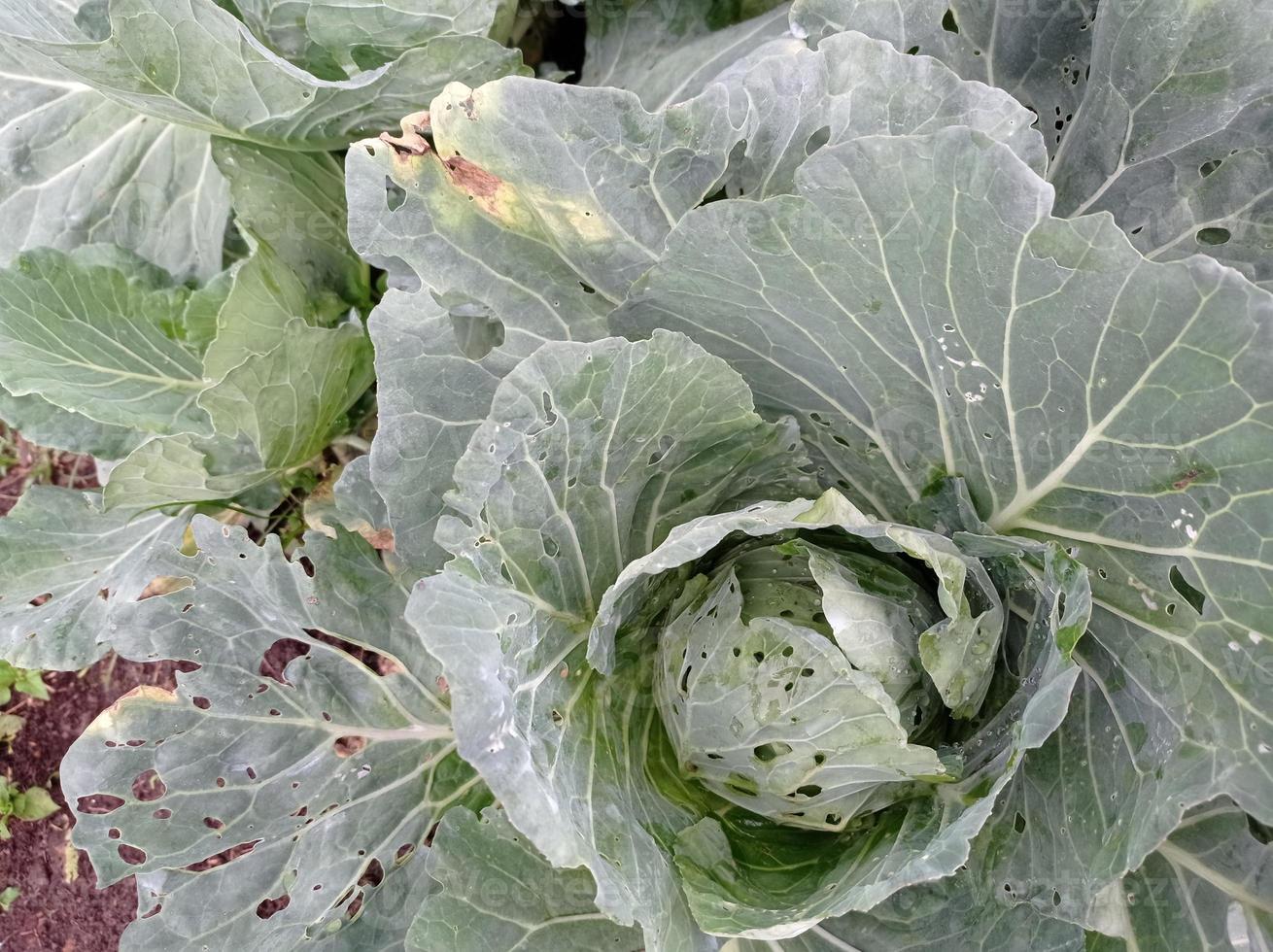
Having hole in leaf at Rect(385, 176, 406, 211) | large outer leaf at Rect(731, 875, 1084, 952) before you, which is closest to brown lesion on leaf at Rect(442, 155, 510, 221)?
hole in leaf at Rect(385, 176, 406, 211)

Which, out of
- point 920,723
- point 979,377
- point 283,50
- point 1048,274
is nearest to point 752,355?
point 979,377

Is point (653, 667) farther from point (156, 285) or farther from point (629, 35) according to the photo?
point (156, 285)

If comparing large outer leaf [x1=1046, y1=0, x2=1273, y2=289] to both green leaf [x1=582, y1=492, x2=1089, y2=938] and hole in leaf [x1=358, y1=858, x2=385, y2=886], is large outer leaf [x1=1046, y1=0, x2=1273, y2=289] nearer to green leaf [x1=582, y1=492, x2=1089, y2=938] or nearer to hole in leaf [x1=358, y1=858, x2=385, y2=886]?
green leaf [x1=582, y1=492, x2=1089, y2=938]

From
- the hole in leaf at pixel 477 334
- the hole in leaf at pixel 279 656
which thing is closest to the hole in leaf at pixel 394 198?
the hole in leaf at pixel 477 334

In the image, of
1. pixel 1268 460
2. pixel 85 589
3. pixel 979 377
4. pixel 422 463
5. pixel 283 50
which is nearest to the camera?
pixel 1268 460

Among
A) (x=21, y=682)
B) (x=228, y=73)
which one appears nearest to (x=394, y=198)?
(x=228, y=73)

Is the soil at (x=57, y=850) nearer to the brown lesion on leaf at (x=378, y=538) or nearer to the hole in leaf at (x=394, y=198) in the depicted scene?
the brown lesion on leaf at (x=378, y=538)
